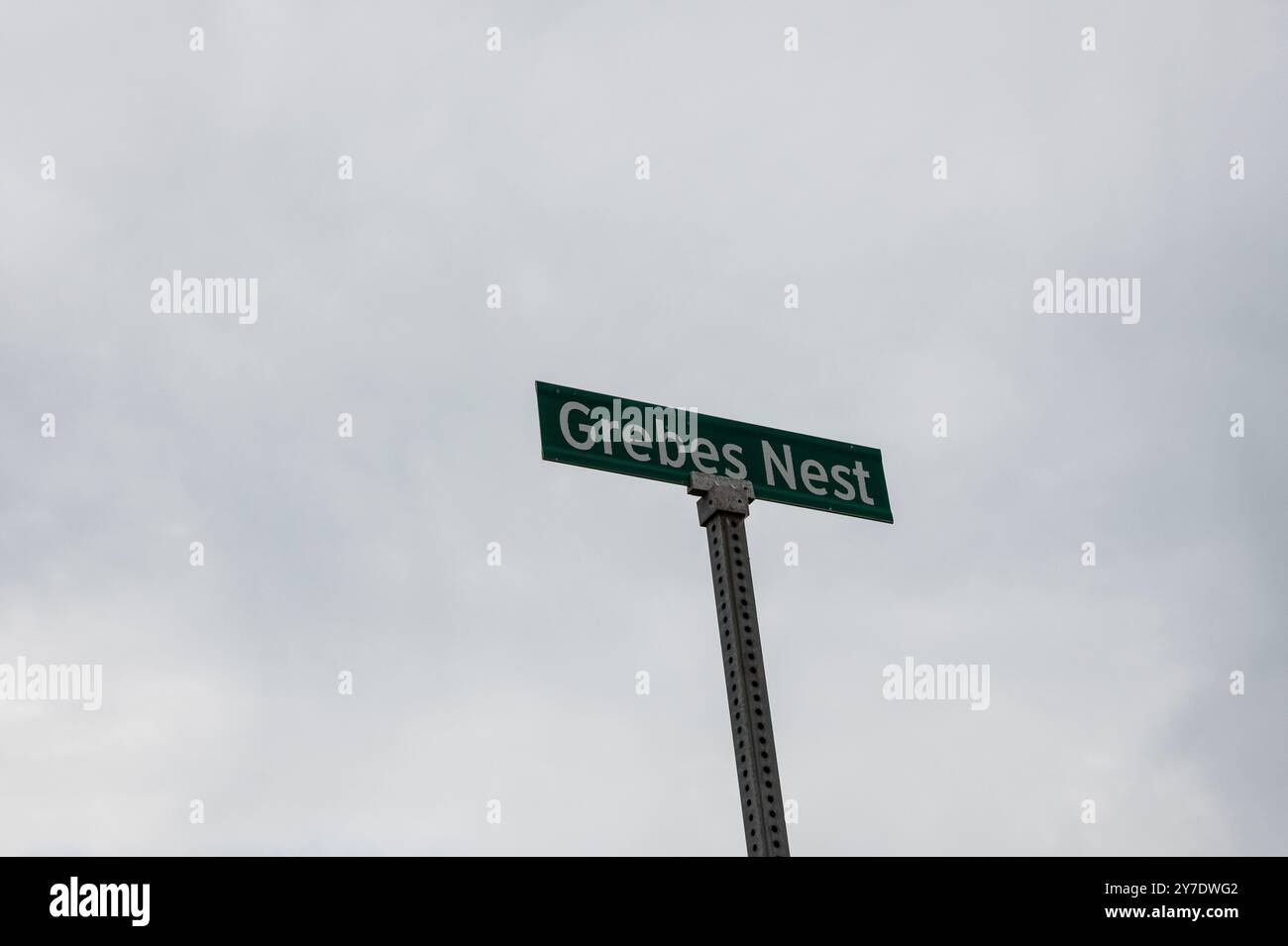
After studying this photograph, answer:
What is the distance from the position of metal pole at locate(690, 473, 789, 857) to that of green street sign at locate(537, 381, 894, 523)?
0.31m

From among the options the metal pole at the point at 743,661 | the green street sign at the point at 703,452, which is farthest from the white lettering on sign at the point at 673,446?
the metal pole at the point at 743,661

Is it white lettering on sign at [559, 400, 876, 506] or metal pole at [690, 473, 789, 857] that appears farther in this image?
white lettering on sign at [559, 400, 876, 506]

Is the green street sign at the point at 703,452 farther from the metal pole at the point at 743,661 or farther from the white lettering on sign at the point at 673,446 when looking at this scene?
the metal pole at the point at 743,661

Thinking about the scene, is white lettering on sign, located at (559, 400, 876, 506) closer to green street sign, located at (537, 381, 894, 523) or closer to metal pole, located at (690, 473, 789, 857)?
green street sign, located at (537, 381, 894, 523)

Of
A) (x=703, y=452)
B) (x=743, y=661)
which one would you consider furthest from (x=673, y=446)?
(x=743, y=661)

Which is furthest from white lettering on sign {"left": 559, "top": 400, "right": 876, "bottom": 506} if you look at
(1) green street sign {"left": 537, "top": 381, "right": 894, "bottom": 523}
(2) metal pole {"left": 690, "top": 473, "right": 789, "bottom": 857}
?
(2) metal pole {"left": 690, "top": 473, "right": 789, "bottom": 857}

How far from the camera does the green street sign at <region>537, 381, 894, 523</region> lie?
9.98 metres
